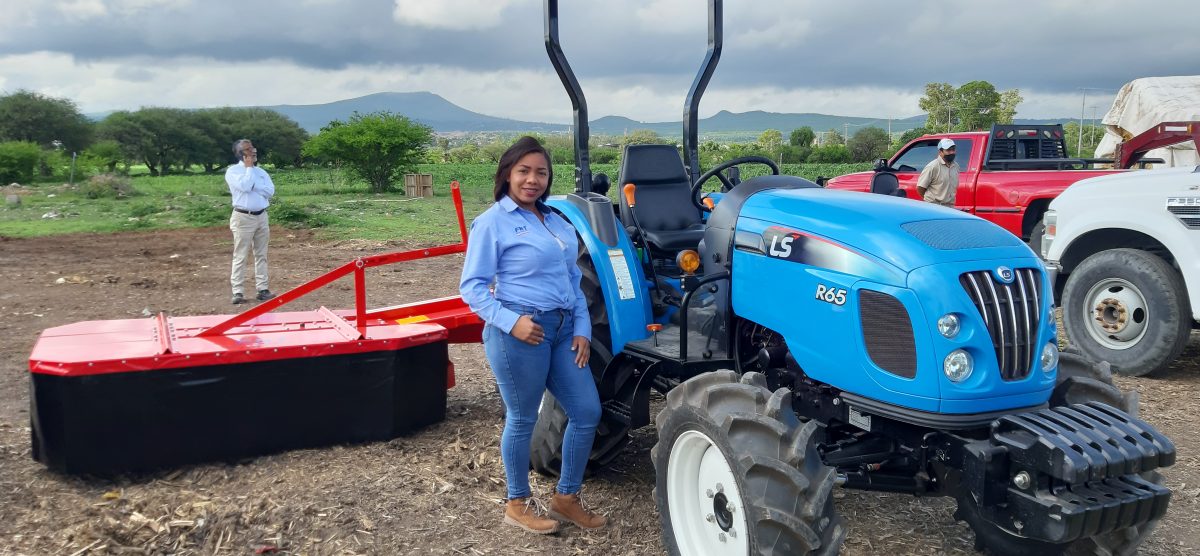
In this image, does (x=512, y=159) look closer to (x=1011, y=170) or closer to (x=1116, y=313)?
(x=1116, y=313)

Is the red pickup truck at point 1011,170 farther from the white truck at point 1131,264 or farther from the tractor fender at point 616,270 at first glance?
the tractor fender at point 616,270

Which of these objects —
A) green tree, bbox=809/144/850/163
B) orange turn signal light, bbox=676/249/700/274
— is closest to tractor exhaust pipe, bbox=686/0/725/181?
orange turn signal light, bbox=676/249/700/274

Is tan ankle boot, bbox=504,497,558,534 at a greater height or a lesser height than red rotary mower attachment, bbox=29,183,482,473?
lesser

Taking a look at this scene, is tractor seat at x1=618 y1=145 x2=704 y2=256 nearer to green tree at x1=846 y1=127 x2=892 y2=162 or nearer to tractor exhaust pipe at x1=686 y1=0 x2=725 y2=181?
tractor exhaust pipe at x1=686 y1=0 x2=725 y2=181

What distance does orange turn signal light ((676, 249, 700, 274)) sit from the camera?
14.3 feet

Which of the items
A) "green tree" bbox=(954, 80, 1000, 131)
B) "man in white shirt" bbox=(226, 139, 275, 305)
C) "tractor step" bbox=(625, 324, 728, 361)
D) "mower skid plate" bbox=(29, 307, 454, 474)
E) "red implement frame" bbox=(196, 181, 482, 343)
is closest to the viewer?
"tractor step" bbox=(625, 324, 728, 361)

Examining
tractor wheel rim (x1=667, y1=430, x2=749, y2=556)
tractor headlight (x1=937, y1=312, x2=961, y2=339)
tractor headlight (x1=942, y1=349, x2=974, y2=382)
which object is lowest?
tractor wheel rim (x1=667, y1=430, x2=749, y2=556)

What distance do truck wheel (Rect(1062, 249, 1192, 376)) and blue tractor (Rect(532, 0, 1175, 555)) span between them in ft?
11.3

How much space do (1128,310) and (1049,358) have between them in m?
4.07

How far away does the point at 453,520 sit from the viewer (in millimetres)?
4172

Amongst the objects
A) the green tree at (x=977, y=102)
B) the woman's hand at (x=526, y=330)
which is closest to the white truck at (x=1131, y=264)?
the woman's hand at (x=526, y=330)

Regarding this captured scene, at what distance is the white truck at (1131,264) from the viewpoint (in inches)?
251

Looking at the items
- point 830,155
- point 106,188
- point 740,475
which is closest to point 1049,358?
point 740,475

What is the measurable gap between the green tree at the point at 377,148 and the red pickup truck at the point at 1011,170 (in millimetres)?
20095
